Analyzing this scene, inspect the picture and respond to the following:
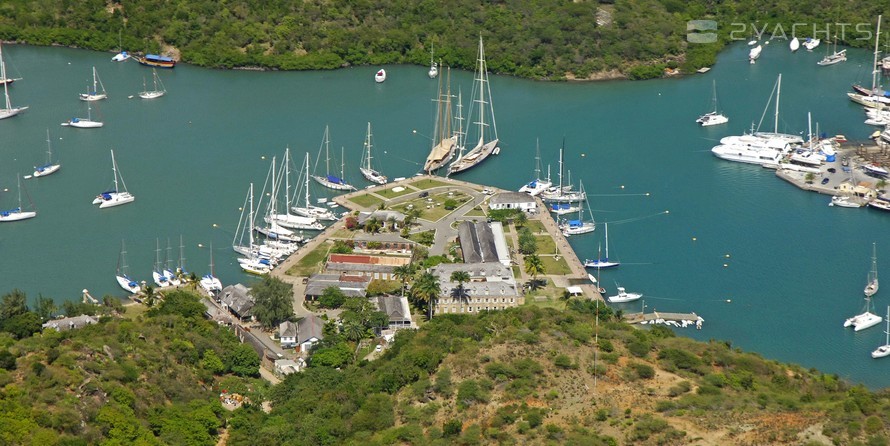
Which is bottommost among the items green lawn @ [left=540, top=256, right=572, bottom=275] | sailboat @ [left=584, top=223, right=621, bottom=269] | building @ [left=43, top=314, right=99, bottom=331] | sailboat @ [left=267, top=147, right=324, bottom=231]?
sailboat @ [left=584, top=223, right=621, bottom=269]

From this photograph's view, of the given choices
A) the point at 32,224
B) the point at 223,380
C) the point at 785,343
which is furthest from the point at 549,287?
the point at 32,224

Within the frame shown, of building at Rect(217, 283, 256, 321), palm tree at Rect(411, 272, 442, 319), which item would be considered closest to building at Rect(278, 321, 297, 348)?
building at Rect(217, 283, 256, 321)

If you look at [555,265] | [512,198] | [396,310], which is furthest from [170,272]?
[512,198]

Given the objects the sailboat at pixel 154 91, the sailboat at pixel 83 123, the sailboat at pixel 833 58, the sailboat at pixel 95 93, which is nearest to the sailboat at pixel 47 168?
the sailboat at pixel 83 123

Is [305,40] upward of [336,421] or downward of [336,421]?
upward

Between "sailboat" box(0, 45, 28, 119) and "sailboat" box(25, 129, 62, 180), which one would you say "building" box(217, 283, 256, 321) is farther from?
"sailboat" box(0, 45, 28, 119)

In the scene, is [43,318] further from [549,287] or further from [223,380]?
[549,287]

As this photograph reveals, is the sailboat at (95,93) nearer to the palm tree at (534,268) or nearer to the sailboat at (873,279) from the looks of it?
the palm tree at (534,268)
